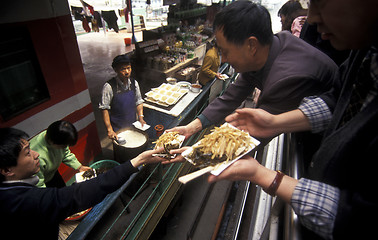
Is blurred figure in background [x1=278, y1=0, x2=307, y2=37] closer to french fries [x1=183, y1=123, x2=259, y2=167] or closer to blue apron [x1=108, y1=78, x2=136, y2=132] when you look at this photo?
french fries [x1=183, y1=123, x2=259, y2=167]

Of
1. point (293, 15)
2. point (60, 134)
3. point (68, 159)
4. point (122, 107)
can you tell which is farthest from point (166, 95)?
point (293, 15)

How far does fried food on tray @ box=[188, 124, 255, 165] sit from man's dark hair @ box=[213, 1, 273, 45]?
3.56ft

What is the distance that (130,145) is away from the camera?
4.18 m

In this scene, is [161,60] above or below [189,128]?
above

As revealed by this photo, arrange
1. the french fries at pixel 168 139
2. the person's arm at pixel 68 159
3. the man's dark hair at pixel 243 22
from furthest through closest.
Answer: the person's arm at pixel 68 159 < the french fries at pixel 168 139 < the man's dark hair at pixel 243 22

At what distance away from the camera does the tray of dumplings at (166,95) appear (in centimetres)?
530

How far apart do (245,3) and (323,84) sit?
127cm

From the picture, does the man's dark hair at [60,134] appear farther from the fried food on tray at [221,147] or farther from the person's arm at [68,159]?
the fried food on tray at [221,147]

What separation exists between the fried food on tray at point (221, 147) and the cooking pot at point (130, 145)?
221cm

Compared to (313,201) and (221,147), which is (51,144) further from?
(313,201)

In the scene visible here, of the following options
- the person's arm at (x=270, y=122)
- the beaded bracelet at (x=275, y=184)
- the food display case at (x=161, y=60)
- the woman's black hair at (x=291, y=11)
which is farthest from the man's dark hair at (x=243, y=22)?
the food display case at (x=161, y=60)

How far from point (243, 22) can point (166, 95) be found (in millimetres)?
3650

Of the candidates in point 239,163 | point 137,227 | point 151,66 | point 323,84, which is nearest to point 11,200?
point 137,227

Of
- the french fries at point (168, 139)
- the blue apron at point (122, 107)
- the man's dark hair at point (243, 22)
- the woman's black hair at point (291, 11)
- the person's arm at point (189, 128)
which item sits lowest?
the blue apron at point (122, 107)
